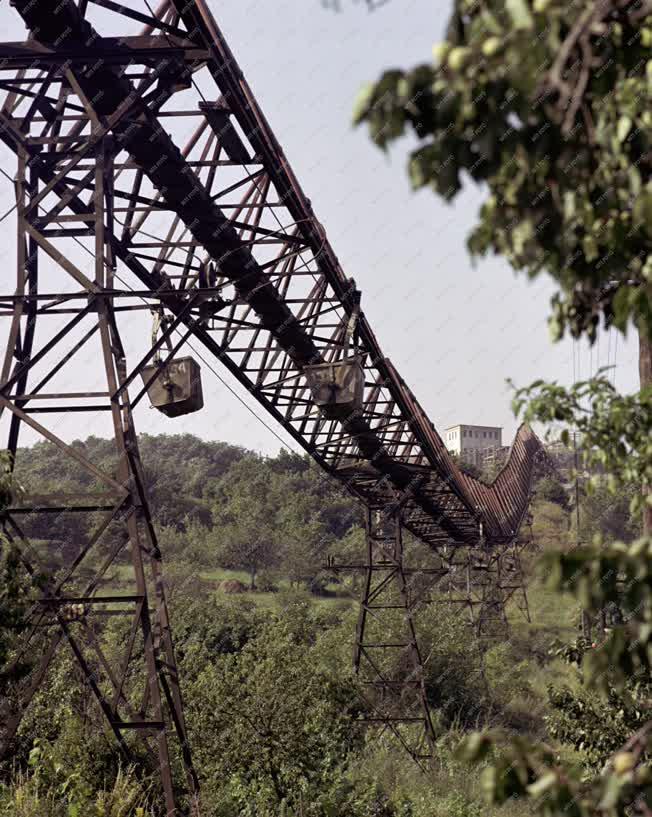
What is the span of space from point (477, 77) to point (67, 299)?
6065 millimetres

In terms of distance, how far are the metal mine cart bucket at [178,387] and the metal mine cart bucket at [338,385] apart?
1785 millimetres

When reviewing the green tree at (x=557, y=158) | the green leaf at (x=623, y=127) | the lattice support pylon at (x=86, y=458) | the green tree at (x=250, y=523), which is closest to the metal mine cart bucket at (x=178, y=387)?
the lattice support pylon at (x=86, y=458)

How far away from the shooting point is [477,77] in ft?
6.94

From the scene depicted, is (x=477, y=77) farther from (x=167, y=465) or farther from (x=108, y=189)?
(x=167, y=465)

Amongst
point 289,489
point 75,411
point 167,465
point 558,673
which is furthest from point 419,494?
point 167,465

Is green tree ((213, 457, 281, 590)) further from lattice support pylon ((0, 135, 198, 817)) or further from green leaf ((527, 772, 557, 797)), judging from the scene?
green leaf ((527, 772, 557, 797))

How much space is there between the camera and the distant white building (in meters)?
100

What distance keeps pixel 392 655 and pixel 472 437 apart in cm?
8090

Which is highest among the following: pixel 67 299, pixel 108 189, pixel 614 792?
pixel 108 189

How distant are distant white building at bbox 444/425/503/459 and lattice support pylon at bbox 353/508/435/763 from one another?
75.2 metres

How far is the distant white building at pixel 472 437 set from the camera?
330 ft

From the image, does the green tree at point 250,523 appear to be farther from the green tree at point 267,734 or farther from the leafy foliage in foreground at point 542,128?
the leafy foliage in foreground at point 542,128

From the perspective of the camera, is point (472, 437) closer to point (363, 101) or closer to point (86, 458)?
point (86, 458)

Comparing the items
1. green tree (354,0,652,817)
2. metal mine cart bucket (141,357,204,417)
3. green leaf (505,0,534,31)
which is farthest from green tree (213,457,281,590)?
green leaf (505,0,534,31)
